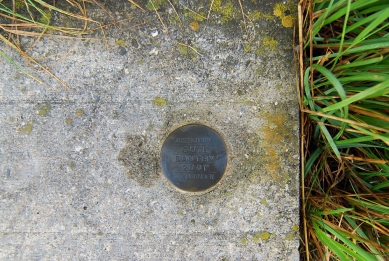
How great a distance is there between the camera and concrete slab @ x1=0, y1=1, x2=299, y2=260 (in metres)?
1.53

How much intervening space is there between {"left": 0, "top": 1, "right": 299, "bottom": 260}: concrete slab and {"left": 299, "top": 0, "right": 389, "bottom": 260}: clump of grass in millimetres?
115

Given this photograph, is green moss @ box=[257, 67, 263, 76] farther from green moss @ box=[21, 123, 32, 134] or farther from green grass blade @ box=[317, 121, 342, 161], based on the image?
green moss @ box=[21, 123, 32, 134]

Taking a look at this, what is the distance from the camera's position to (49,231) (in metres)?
1.62

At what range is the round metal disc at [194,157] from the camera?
1.54 metres

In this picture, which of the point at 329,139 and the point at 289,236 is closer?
the point at 329,139

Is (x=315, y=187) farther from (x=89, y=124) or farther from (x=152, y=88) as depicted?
(x=89, y=124)

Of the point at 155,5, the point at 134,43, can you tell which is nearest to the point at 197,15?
the point at 155,5

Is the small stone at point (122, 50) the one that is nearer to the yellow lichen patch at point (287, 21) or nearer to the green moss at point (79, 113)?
the green moss at point (79, 113)

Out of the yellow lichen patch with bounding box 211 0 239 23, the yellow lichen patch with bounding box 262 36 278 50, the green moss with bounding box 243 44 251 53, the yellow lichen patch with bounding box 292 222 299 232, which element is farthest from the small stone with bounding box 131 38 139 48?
the yellow lichen patch with bounding box 292 222 299 232

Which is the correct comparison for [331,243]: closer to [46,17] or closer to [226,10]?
[226,10]

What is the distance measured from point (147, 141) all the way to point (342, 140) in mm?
1008

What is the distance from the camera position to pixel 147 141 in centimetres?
157

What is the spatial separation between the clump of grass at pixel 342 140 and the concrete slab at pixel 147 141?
0.38 feet

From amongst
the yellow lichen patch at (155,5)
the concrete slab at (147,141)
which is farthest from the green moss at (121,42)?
the yellow lichen patch at (155,5)
